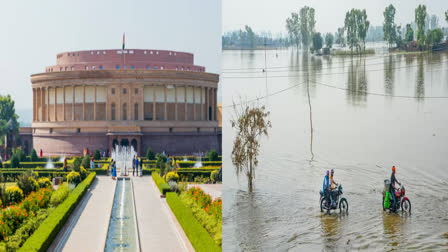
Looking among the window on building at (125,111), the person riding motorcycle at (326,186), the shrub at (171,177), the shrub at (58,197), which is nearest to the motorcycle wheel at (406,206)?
the person riding motorcycle at (326,186)

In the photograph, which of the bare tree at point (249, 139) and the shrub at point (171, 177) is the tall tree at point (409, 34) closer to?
the bare tree at point (249, 139)

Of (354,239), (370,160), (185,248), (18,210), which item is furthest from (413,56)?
(18,210)

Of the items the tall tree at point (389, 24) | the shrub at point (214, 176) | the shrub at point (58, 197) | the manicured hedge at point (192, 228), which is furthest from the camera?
the shrub at point (214, 176)

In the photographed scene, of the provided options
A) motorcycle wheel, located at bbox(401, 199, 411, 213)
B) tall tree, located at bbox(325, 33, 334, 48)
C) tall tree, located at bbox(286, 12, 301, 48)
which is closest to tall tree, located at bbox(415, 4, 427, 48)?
tall tree, located at bbox(325, 33, 334, 48)

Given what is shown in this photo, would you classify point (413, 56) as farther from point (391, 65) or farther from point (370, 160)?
point (370, 160)

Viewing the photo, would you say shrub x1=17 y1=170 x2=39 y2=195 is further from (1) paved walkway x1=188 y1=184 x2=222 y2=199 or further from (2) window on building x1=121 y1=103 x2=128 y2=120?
(2) window on building x1=121 y1=103 x2=128 y2=120
